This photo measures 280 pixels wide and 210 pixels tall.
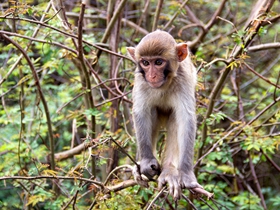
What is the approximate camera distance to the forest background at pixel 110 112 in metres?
5.45

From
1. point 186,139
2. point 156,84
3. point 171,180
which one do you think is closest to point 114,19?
point 156,84

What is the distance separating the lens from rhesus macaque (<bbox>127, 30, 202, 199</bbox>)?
518cm

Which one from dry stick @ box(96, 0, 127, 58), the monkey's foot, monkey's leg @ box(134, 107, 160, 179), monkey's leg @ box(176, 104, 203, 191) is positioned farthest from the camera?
dry stick @ box(96, 0, 127, 58)

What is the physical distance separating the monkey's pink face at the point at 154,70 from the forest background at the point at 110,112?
770 millimetres

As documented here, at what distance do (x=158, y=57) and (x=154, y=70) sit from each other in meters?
0.15

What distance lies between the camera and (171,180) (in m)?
5.06

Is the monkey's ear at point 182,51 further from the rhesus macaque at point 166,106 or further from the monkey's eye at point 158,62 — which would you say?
the monkey's eye at point 158,62

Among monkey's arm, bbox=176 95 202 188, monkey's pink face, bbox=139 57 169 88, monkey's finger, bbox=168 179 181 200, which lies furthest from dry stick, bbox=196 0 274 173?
monkey's finger, bbox=168 179 181 200

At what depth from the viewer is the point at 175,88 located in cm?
560

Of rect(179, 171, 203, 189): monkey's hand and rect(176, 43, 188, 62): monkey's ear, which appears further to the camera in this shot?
rect(176, 43, 188, 62): monkey's ear

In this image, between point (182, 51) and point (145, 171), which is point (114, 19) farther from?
point (145, 171)

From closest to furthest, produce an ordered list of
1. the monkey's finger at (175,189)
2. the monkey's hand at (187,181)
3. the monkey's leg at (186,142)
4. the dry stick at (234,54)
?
the monkey's finger at (175,189), the monkey's hand at (187,181), the monkey's leg at (186,142), the dry stick at (234,54)

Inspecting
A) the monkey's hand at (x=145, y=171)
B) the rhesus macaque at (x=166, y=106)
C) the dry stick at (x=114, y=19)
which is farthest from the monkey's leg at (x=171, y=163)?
the dry stick at (x=114, y=19)

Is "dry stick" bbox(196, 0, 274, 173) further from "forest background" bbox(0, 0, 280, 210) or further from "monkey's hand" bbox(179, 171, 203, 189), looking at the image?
"monkey's hand" bbox(179, 171, 203, 189)
